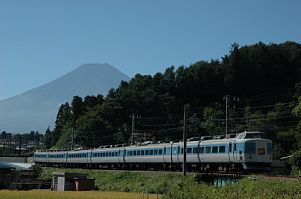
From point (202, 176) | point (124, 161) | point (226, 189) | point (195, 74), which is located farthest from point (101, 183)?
point (195, 74)

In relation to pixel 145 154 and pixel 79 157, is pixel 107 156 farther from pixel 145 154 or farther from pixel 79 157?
pixel 145 154

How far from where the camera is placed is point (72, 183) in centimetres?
5631

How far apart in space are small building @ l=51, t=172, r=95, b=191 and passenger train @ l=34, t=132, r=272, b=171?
5.09 m

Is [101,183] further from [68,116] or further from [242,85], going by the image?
[68,116]

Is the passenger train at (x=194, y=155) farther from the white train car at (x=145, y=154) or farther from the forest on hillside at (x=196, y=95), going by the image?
the forest on hillside at (x=196, y=95)

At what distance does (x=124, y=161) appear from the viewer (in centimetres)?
5916

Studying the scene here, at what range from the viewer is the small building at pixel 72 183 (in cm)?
5453

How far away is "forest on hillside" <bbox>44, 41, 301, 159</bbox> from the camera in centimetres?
Answer: 8525

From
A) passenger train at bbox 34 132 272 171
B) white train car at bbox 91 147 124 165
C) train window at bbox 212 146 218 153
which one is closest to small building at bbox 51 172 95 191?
white train car at bbox 91 147 124 165

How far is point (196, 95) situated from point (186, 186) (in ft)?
203

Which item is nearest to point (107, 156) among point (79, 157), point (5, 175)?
point (79, 157)

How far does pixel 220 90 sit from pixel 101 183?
43.4 metres

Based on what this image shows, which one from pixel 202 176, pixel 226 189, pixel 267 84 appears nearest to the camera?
pixel 226 189

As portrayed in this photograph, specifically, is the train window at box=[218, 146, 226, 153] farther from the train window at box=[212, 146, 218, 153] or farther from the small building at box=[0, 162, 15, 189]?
the small building at box=[0, 162, 15, 189]
